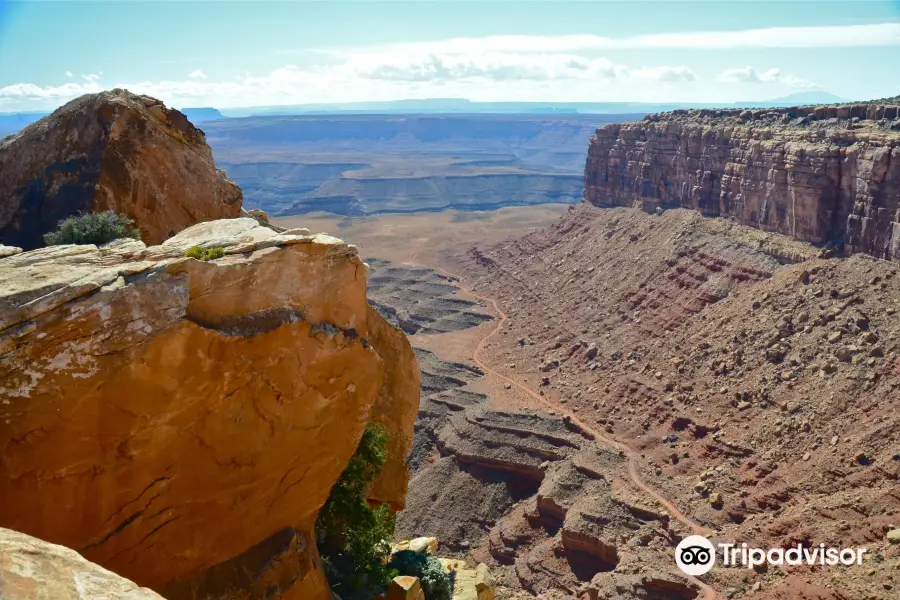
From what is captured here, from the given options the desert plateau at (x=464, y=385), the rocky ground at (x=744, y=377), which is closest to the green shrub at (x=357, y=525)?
the desert plateau at (x=464, y=385)

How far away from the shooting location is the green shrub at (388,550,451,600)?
74.1 feet

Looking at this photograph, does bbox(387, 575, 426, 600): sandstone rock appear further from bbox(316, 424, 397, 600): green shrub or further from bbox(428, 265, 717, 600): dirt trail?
bbox(428, 265, 717, 600): dirt trail

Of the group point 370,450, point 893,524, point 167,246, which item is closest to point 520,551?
point 893,524

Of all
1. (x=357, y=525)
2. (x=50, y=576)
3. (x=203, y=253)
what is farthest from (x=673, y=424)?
(x=50, y=576)

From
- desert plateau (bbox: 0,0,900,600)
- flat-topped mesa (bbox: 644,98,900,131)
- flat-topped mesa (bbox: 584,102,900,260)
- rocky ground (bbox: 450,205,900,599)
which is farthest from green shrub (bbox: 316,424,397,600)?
flat-topped mesa (bbox: 644,98,900,131)

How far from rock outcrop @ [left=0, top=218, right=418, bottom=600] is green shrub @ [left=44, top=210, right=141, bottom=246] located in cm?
215

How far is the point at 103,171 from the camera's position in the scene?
21281 mm

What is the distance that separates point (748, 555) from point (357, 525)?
1995 centimetres

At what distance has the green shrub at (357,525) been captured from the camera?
21.3 meters

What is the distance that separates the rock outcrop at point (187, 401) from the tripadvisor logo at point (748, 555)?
20656 mm

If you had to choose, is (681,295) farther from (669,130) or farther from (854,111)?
(669,130)

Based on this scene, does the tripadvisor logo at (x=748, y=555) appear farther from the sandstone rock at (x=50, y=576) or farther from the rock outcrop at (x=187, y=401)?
the sandstone rock at (x=50, y=576)

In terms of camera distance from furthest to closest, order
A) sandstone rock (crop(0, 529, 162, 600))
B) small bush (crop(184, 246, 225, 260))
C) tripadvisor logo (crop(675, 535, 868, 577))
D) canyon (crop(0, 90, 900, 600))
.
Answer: tripadvisor logo (crop(675, 535, 868, 577)) < small bush (crop(184, 246, 225, 260)) < canyon (crop(0, 90, 900, 600)) < sandstone rock (crop(0, 529, 162, 600))

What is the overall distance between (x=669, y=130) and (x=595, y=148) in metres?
19.1
